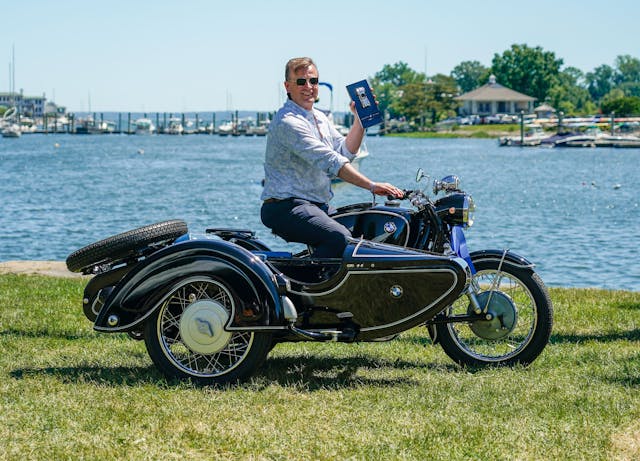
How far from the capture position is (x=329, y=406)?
572 centimetres

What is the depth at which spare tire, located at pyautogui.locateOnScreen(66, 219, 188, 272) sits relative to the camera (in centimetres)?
641

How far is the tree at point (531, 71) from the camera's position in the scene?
508 feet

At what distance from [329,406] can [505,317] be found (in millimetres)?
1507

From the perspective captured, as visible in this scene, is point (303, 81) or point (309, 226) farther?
point (303, 81)

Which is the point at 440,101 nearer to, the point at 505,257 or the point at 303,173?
the point at 505,257

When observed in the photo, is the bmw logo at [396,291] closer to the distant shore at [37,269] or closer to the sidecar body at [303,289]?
the sidecar body at [303,289]

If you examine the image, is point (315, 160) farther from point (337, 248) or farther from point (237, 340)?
point (237, 340)

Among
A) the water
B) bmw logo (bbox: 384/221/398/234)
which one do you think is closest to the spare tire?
bmw logo (bbox: 384/221/398/234)

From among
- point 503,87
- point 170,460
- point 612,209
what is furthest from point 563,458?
point 503,87

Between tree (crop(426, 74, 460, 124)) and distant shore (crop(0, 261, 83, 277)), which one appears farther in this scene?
tree (crop(426, 74, 460, 124))

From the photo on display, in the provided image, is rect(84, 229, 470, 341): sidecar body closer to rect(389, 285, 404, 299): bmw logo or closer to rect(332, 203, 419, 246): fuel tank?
rect(389, 285, 404, 299): bmw logo

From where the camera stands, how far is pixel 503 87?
500ft

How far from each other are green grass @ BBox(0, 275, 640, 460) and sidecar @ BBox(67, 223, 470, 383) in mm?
266

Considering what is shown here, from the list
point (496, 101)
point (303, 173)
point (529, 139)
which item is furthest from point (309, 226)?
point (496, 101)
